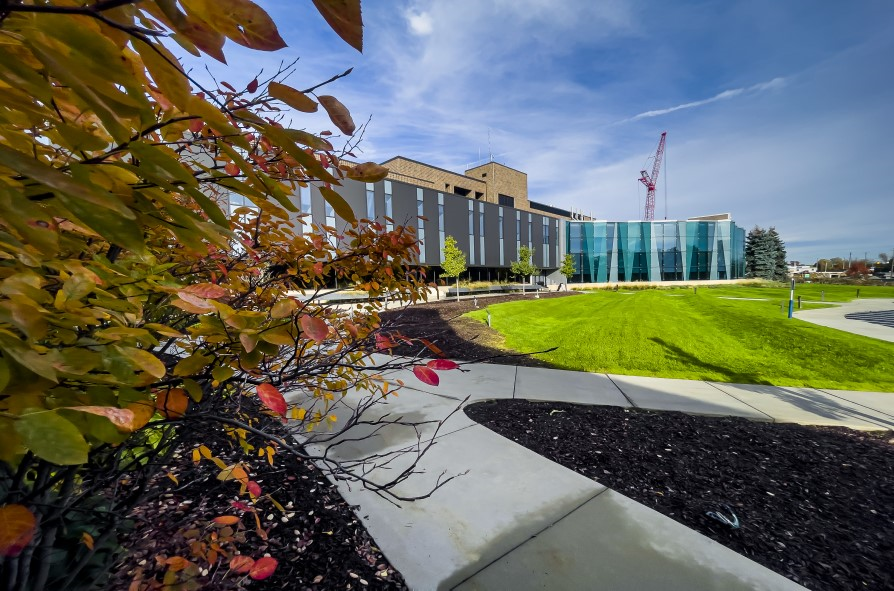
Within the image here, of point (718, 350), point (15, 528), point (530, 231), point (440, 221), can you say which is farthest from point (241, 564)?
point (530, 231)

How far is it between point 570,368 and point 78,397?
7.60m

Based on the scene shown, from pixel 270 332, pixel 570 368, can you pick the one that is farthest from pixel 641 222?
pixel 270 332

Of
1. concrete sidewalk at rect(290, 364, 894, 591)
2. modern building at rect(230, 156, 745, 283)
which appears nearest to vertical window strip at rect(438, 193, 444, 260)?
modern building at rect(230, 156, 745, 283)

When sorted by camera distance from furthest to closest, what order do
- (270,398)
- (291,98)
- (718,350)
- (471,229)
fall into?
(471,229) < (718,350) < (270,398) < (291,98)

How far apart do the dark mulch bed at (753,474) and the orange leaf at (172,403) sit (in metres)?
3.34

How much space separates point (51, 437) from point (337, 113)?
0.76 meters

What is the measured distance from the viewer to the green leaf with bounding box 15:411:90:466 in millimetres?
→ 530

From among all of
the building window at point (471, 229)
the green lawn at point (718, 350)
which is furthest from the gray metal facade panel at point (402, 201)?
the green lawn at point (718, 350)

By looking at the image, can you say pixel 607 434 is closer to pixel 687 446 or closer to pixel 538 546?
pixel 687 446

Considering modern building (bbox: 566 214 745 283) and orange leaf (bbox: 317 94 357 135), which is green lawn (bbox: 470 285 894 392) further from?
modern building (bbox: 566 214 745 283)

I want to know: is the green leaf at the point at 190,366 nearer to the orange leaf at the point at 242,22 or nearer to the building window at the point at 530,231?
the orange leaf at the point at 242,22

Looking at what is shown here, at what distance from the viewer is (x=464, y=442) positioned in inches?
152

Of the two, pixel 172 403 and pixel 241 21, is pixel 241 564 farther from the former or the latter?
pixel 241 21

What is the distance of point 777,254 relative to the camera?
6028 cm
